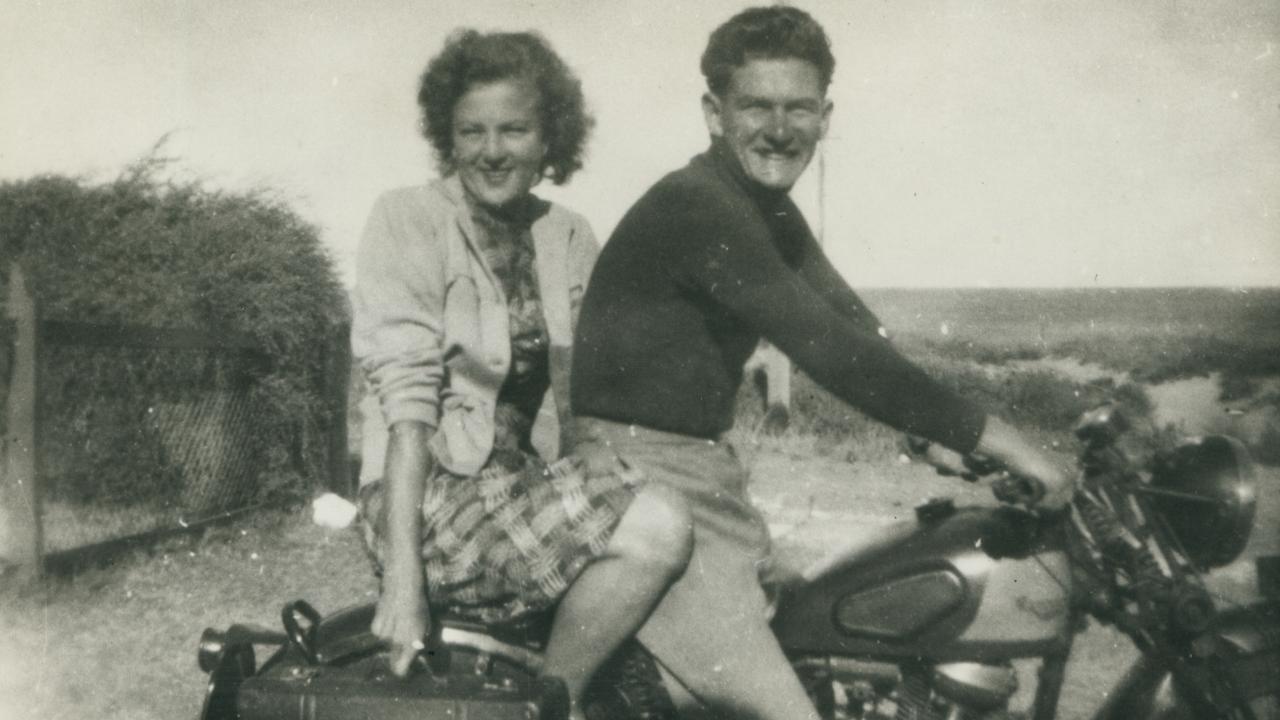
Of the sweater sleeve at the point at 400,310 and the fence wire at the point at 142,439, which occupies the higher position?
the sweater sleeve at the point at 400,310

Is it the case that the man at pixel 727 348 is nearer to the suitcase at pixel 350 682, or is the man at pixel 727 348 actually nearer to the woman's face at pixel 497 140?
the suitcase at pixel 350 682

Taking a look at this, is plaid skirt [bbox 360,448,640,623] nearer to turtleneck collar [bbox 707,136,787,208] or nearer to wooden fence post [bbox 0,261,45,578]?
turtleneck collar [bbox 707,136,787,208]

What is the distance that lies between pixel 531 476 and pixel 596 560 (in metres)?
0.26

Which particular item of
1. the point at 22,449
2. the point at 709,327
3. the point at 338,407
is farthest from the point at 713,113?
the point at 338,407

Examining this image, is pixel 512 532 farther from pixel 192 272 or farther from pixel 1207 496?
pixel 192 272

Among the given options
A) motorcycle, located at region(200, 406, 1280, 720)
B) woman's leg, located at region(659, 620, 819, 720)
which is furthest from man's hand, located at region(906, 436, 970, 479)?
woman's leg, located at region(659, 620, 819, 720)

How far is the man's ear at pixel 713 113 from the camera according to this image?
2410 mm

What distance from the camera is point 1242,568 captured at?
5.70 m

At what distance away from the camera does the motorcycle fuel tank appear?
2.19 meters

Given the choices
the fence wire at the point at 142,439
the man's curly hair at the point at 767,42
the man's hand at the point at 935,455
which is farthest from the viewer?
the fence wire at the point at 142,439

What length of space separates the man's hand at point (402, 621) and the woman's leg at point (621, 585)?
27cm

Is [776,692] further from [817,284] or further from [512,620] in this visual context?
[817,284]

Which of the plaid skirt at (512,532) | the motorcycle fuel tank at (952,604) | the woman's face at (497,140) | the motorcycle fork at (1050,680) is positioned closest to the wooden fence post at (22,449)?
the woman's face at (497,140)

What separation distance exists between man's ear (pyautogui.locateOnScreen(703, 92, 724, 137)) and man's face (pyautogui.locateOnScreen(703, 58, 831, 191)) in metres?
0.03
